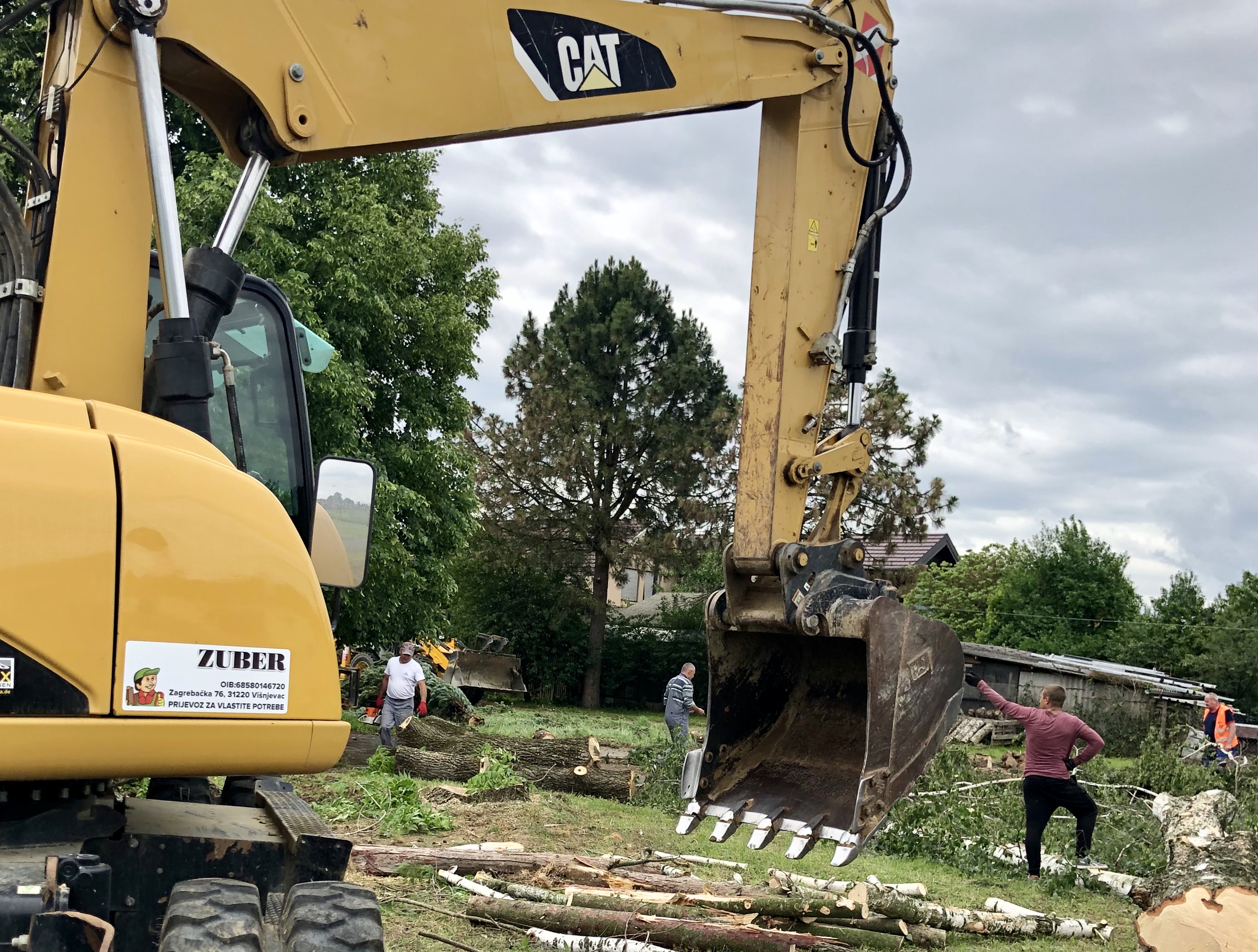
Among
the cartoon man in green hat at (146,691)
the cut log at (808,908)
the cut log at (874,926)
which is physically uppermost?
the cartoon man in green hat at (146,691)

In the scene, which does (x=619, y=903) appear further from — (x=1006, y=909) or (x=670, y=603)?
(x=670, y=603)

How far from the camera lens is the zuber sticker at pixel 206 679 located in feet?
9.18

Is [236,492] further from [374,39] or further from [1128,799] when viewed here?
[1128,799]

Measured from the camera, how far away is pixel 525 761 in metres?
15.0

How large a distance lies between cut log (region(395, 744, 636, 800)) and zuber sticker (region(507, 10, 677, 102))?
9993mm

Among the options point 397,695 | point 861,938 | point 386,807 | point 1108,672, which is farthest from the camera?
point 1108,672

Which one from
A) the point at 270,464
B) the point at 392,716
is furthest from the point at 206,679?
the point at 392,716

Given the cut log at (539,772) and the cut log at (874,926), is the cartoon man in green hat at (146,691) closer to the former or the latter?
the cut log at (874,926)

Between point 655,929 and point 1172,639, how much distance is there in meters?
36.4

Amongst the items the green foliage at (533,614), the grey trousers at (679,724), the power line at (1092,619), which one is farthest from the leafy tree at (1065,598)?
the grey trousers at (679,724)

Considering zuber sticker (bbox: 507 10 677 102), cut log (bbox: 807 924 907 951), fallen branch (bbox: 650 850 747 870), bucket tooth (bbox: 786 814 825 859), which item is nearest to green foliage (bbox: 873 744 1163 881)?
fallen branch (bbox: 650 850 747 870)

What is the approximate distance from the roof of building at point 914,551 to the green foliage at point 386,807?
26.8m

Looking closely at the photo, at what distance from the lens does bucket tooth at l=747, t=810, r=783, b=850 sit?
5.34 metres

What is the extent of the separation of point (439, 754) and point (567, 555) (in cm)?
2757
